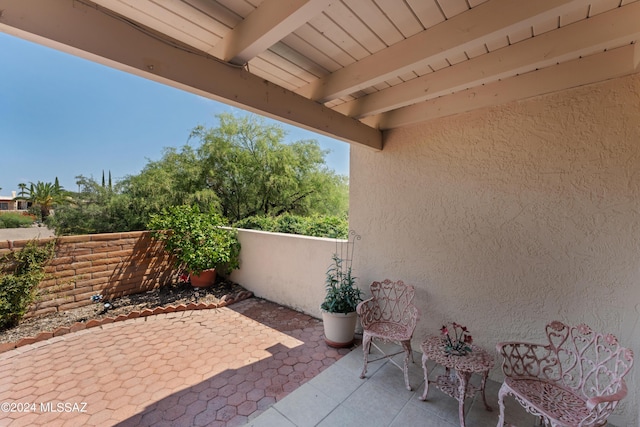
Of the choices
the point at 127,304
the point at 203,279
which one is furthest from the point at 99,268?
the point at 203,279

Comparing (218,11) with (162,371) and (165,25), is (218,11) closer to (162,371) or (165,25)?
(165,25)

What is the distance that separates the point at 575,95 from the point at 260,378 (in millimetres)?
4220

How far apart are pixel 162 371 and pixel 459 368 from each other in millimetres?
3137

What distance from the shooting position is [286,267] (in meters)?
4.74

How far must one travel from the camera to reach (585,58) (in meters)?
2.16

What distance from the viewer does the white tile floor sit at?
2.24 m

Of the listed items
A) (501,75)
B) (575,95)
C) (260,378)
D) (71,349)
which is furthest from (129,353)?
(575,95)

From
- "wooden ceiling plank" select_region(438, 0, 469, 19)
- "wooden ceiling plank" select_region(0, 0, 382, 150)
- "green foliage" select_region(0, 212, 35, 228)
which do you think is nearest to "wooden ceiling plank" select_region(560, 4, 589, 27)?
"wooden ceiling plank" select_region(438, 0, 469, 19)

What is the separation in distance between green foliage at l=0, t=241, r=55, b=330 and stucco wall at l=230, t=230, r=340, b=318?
305 centimetres

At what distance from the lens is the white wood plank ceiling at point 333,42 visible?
1.41 meters

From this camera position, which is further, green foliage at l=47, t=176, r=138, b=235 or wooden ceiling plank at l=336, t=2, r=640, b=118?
green foliage at l=47, t=176, r=138, b=235

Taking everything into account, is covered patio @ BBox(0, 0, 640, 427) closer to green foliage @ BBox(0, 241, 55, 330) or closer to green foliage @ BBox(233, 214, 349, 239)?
green foliage @ BBox(233, 214, 349, 239)

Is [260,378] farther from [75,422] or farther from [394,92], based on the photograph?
[394,92]

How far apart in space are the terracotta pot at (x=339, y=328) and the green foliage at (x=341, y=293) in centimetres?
8
